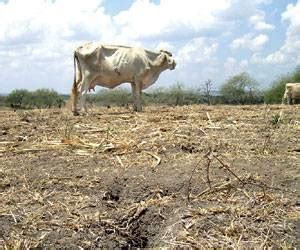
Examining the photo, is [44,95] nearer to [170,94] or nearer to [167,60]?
[170,94]

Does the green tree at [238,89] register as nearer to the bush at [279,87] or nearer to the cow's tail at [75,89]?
the bush at [279,87]

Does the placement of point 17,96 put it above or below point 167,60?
below

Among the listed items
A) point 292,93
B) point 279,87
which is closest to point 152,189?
point 292,93

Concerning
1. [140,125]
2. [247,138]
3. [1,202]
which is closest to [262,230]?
[1,202]

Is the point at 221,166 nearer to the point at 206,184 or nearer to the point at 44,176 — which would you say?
the point at 206,184

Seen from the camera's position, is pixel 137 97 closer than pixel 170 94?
Yes

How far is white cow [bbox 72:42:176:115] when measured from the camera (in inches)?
548

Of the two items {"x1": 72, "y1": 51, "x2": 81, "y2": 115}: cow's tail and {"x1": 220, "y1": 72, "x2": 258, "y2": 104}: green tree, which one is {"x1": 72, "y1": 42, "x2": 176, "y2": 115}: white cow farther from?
{"x1": 220, "y1": 72, "x2": 258, "y2": 104}: green tree

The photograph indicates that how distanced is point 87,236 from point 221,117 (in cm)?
668

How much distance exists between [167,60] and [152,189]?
30.2ft

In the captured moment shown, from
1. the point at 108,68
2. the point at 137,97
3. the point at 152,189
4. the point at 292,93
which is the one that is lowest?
the point at 152,189

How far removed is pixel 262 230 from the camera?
471 centimetres

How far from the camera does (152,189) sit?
5816 millimetres

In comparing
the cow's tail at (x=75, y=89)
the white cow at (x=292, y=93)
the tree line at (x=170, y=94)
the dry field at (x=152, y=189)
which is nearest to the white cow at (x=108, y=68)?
the cow's tail at (x=75, y=89)
